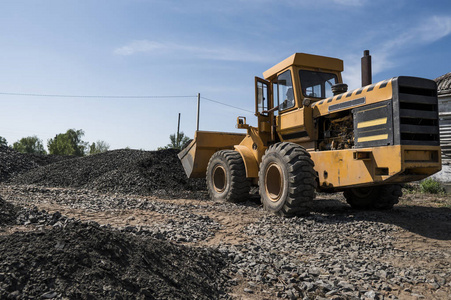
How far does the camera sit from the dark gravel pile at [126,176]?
11.6 metres

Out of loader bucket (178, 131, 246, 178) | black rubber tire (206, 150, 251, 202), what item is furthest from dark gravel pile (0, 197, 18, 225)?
loader bucket (178, 131, 246, 178)

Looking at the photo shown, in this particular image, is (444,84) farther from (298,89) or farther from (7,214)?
(7,214)

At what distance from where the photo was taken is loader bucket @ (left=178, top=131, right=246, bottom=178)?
10.3 metres

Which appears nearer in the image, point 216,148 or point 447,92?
point 216,148

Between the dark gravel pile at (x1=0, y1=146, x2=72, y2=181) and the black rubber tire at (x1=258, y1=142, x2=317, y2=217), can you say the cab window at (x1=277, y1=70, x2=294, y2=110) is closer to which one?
the black rubber tire at (x1=258, y1=142, x2=317, y2=217)

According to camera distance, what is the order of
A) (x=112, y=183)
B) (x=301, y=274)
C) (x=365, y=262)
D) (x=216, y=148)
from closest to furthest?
(x=301, y=274) < (x=365, y=262) < (x=216, y=148) < (x=112, y=183)

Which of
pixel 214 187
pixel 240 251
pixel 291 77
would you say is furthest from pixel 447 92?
pixel 240 251

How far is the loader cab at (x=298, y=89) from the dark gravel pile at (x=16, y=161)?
14380mm

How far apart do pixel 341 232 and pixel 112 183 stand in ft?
28.6

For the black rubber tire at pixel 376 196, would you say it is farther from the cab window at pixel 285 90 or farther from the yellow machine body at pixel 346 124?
the cab window at pixel 285 90

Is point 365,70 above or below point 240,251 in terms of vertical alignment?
above

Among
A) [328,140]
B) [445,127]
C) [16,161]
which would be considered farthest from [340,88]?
[16,161]

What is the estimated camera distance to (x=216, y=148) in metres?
10.5

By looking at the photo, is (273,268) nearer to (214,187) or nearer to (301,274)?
(301,274)
